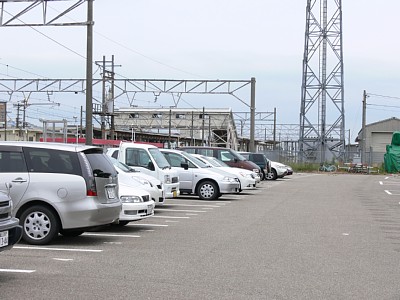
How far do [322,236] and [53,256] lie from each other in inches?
212

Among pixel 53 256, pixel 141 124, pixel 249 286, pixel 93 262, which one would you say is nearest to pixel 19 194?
pixel 53 256

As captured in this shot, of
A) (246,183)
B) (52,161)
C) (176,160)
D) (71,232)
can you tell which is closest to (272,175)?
(246,183)

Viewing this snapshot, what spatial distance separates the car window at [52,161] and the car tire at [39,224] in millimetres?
637

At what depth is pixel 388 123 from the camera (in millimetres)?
83125

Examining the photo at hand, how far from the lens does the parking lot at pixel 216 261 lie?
23.5 ft

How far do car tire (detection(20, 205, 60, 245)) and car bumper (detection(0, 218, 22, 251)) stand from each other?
270 centimetres

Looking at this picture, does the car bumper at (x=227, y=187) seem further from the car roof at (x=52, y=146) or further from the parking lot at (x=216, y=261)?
the car roof at (x=52, y=146)

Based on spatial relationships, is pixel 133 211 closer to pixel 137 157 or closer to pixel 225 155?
pixel 137 157

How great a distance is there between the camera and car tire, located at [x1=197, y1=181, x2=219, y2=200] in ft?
68.3

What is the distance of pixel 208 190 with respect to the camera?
20828mm

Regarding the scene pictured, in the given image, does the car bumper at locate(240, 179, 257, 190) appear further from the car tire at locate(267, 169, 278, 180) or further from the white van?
the car tire at locate(267, 169, 278, 180)

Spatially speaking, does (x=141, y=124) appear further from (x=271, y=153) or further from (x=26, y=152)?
(x=26, y=152)

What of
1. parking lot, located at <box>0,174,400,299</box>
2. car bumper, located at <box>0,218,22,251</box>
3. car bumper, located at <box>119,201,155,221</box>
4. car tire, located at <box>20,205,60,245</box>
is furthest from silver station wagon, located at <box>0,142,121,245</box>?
car bumper, located at <box>0,218,22,251</box>

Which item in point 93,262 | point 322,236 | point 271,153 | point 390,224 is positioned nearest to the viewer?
point 93,262
